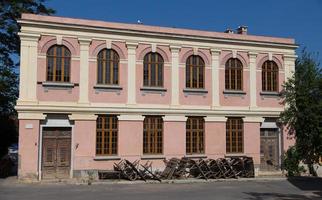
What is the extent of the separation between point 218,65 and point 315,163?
28.7 feet

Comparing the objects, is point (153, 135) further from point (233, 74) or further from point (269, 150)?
point (269, 150)

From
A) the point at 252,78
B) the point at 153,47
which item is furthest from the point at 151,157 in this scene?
the point at 252,78

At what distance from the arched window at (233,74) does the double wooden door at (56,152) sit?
31.9 feet

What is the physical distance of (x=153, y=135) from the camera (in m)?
25.2

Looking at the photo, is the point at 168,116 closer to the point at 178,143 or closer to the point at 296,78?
the point at 178,143

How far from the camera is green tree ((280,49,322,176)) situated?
88.4ft

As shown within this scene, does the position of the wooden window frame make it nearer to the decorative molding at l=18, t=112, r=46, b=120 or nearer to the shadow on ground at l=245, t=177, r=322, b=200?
the shadow on ground at l=245, t=177, r=322, b=200

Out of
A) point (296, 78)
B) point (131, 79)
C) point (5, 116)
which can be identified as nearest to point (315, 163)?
point (296, 78)

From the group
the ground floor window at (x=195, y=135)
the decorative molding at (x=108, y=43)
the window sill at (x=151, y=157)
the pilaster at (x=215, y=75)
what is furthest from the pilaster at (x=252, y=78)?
the decorative molding at (x=108, y=43)

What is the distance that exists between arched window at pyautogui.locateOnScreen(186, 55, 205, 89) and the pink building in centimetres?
6

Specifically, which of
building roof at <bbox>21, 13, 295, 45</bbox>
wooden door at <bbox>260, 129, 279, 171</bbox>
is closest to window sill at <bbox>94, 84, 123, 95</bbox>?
building roof at <bbox>21, 13, 295, 45</bbox>

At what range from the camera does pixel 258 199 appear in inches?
718

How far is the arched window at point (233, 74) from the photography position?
27.2 m

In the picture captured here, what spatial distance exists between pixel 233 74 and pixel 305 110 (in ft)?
15.4
